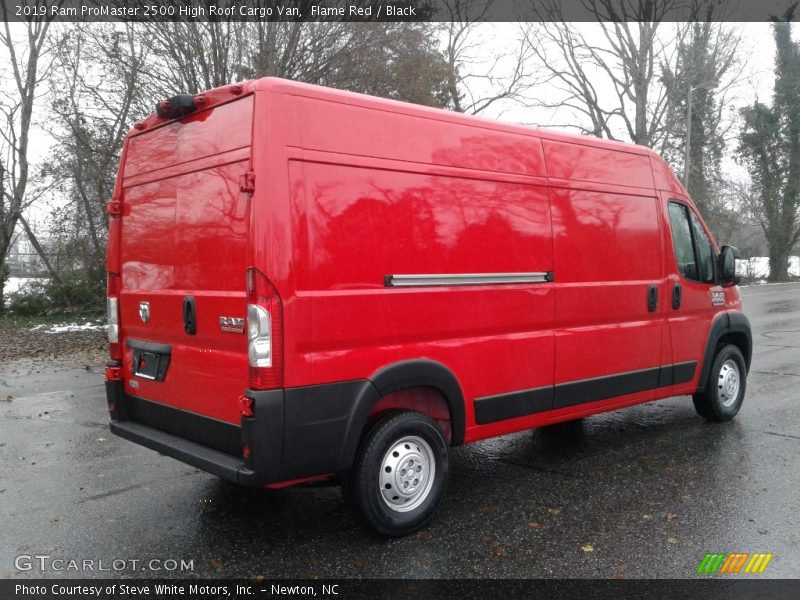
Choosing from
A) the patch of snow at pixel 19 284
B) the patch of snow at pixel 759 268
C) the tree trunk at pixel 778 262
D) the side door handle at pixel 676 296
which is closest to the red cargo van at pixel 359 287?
the side door handle at pixel 676 296

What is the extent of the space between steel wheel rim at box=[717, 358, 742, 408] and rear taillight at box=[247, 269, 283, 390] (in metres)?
4.67

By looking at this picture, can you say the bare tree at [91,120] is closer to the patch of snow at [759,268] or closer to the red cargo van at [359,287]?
the red cargo van at [359,287]

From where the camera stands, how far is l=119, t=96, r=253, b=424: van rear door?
12.8 feet

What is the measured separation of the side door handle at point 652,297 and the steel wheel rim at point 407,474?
251 cm

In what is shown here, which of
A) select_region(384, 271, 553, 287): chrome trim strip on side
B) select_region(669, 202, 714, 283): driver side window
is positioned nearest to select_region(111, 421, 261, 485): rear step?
select_region(384, 271, 553, 287): chrome trim strip on side

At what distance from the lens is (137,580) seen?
3660 millimetres

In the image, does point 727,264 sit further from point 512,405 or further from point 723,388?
point 512,405

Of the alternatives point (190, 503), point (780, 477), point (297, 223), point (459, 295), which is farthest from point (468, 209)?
point (780, 477)

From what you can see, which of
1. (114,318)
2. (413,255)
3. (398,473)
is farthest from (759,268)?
(114,318)

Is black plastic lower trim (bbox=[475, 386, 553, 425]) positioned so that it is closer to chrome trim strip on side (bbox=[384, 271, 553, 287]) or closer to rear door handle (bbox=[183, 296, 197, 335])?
chrome trim strip on side (bbox=[384, 271, 553, 287])

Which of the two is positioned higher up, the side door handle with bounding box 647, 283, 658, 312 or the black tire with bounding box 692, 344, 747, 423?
the side door handle with bounding box 647, 283, 658, 312

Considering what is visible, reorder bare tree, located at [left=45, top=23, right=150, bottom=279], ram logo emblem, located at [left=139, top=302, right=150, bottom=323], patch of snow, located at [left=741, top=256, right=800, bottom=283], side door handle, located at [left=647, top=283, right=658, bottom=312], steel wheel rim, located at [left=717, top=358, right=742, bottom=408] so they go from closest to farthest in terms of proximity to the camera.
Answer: ram logo emblem, located at [left=139, top=302, right=150, bottom=323] < side door handle, located at [left=647, top=283, right=658, bottom=312] < steel wheel rim, located at [left=717, top=358, right=742, bottom=408] < bare tree, located at [left=45, top=23, right=150, bottom=279] < patch of snow, located at [left=741, top=256, right=800, bottom=283]

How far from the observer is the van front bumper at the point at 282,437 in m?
3.66

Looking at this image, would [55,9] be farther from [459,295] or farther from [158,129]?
[459,295]
